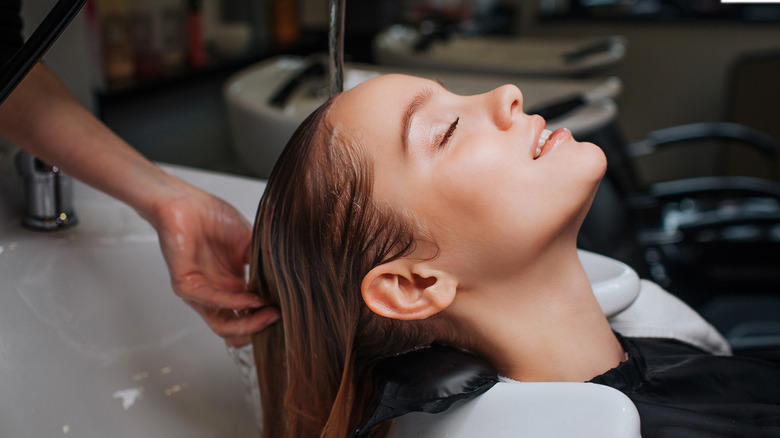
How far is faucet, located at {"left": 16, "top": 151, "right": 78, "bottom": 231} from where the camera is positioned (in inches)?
35.9

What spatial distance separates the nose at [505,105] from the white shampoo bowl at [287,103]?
708 millimetres

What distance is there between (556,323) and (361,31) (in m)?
2.06

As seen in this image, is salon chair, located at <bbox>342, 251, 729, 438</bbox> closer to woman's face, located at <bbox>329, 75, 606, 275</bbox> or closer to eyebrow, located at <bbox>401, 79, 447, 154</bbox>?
woman's face, located at <bbox>329, 75, 606, 275</bbox>

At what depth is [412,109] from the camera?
Answer: 0.67 metres

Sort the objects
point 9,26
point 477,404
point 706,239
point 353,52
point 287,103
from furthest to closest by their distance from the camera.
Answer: point 353,52, point 706,239, point 287,103, point 9,26, point 477,404

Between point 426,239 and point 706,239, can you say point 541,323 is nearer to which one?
point 426,239

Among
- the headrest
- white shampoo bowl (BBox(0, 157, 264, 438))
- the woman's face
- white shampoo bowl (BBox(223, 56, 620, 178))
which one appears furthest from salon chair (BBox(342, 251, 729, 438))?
white shampoo bowl (BBox(223, 56, 620, 178))

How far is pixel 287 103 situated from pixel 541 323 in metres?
1.02

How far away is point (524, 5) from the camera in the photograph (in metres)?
3.45

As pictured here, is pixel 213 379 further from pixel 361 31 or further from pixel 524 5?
pixel 524 5

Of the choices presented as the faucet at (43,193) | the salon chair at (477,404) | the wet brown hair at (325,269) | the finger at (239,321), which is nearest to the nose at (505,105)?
the wet brown hair at (325,269)

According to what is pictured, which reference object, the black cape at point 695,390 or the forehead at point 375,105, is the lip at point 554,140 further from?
the black cape at point 695,390

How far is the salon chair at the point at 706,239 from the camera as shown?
1457 mm

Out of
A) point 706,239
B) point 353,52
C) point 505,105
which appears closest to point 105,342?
point 505,105
